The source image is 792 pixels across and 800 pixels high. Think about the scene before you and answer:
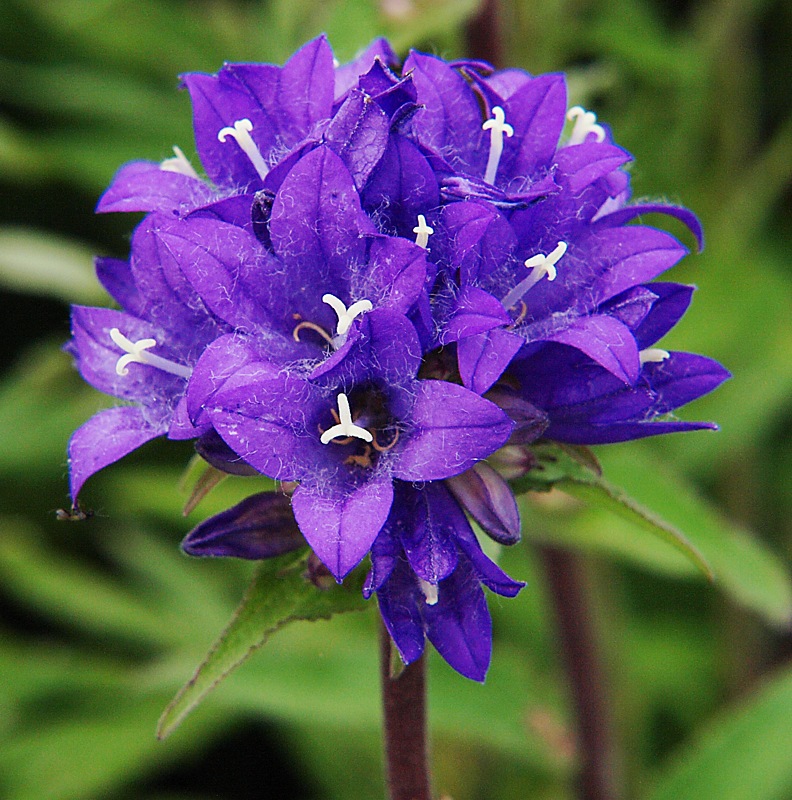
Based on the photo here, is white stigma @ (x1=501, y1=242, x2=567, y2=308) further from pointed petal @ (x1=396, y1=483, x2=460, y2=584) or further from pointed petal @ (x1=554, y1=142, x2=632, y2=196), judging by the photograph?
pointed petal @ (x1=396, y1=483, x2=460, y2=584)

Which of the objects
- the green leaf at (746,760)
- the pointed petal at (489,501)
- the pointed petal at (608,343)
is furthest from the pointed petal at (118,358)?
the green leaf at (746,760)

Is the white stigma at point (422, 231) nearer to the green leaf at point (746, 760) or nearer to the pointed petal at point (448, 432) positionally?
the pointed petal at point (448, 432)

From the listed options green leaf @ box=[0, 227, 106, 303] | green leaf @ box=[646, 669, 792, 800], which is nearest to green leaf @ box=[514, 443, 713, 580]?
green leaf @ box=[646, 669, 792, 800]

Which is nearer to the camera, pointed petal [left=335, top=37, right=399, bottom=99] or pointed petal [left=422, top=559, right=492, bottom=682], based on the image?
pointed petal [left=422, top=559, right=492, bottom=682]

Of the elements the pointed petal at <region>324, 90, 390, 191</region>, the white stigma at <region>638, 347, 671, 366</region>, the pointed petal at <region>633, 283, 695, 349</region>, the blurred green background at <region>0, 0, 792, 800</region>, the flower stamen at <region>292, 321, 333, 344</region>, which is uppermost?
the pointed petal at <region>324, 90, 390, 191</region>

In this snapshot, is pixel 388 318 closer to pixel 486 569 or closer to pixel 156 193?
pixel 486 569

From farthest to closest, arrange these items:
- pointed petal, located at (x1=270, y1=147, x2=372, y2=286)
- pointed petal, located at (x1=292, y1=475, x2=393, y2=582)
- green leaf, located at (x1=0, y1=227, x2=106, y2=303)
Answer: green leaf, located at (x1=0, y1=227, x2=106, y2=303) < pointed petal, located at (x1=270, y1=147, x2=372, y2=286) < pointed petal, located at (x1=292, y1=475, x2=393, y2=582)

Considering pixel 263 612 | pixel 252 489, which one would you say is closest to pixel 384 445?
pixel 263 612
